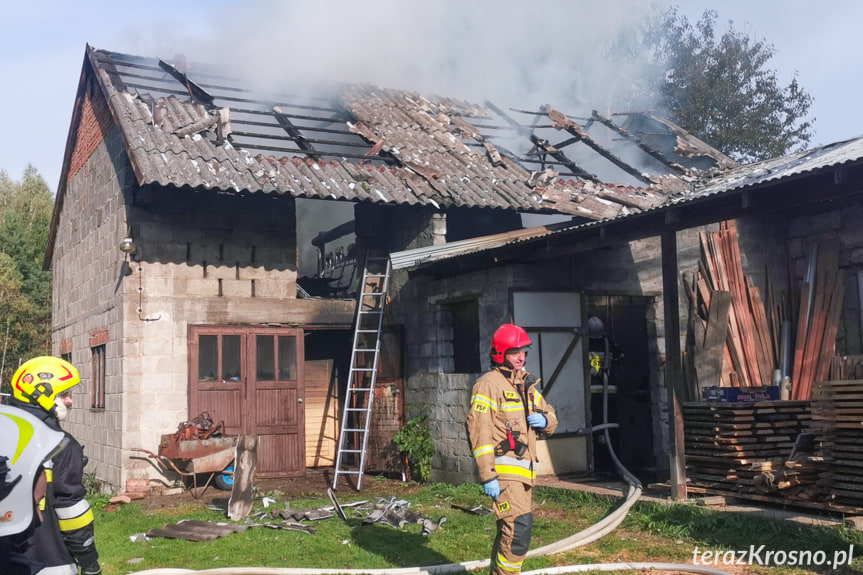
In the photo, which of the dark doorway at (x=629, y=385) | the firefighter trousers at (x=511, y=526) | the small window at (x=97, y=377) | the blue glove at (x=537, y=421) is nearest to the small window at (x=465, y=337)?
the dark doorway at (x=629, y=385)

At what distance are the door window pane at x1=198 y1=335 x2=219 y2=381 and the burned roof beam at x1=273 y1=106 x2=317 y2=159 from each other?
3.22m

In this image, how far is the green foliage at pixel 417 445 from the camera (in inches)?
455

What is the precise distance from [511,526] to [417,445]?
632 centimetres

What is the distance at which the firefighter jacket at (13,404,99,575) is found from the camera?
3.97m

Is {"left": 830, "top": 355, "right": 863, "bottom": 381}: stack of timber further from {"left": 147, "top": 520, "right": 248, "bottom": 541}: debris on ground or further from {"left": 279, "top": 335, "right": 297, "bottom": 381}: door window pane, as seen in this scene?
{"left": 279, "top": 335, "right": 297, "bottom": 381}: door window pane

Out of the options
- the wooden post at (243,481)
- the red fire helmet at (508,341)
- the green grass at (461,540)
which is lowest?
the green grass at (461,540)

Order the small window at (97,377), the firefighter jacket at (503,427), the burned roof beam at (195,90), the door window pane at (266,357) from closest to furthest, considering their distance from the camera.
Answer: the firefighter jacket at (503,427) < the door window pane at (266,357) < the small window at (97,377) < the burned roof beam at (195,90)

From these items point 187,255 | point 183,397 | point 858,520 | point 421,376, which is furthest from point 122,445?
point 858,520

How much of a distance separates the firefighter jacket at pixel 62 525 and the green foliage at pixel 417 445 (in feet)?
23.8

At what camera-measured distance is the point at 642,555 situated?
6852mm

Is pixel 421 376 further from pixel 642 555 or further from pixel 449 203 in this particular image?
pixel 642 555

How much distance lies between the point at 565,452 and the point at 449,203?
401cm

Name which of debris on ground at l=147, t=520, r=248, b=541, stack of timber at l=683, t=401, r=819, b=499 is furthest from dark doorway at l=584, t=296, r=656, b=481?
debris on ground at l=147, t=520, r=248, b=541

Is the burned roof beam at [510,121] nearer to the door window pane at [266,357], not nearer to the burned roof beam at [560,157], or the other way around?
the burned roof beam at [560,157]
